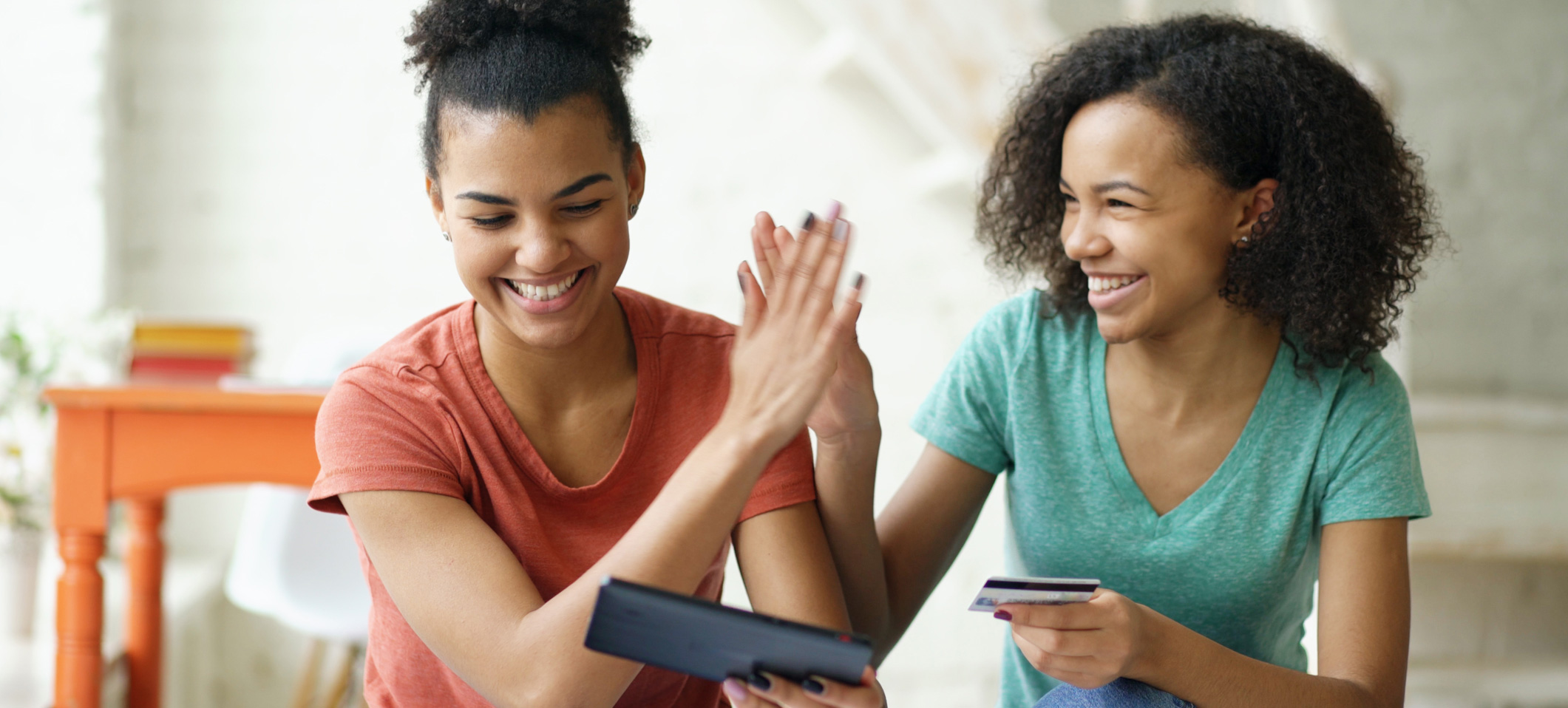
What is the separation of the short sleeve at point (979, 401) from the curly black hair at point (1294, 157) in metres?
0.29

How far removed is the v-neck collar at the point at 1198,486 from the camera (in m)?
1.46

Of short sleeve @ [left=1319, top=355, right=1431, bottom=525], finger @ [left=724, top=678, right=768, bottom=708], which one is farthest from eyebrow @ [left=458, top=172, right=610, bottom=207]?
short sleeve @ [left=1319, top=355, right=1431, bottom=525]

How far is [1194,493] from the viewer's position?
147 cm

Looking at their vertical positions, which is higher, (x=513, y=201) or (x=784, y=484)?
(x=513, y=201)

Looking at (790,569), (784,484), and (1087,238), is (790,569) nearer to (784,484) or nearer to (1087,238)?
(784,484)

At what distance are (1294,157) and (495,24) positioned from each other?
91 centimetres

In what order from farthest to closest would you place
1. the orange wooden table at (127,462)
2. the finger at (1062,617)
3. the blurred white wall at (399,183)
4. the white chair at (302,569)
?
1. the blurred white wall at (399,183)
2. the white chair at (302,569)
3. the orange wooden table at (127,462)
4. the finger at (1062,617)

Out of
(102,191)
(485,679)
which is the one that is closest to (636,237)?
(102,191)

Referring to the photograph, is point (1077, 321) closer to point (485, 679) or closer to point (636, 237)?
point (485, 679)

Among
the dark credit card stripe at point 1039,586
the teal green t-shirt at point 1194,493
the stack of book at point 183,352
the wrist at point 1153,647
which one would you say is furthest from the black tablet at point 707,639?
the stack of book at point 183,352

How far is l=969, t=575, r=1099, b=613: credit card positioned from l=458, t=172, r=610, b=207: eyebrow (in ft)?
1.79

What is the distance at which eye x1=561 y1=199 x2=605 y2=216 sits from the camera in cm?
121

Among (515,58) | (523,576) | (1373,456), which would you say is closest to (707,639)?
(523,576)

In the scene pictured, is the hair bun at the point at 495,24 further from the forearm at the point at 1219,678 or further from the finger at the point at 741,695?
the forearm at the point at 1219,678
